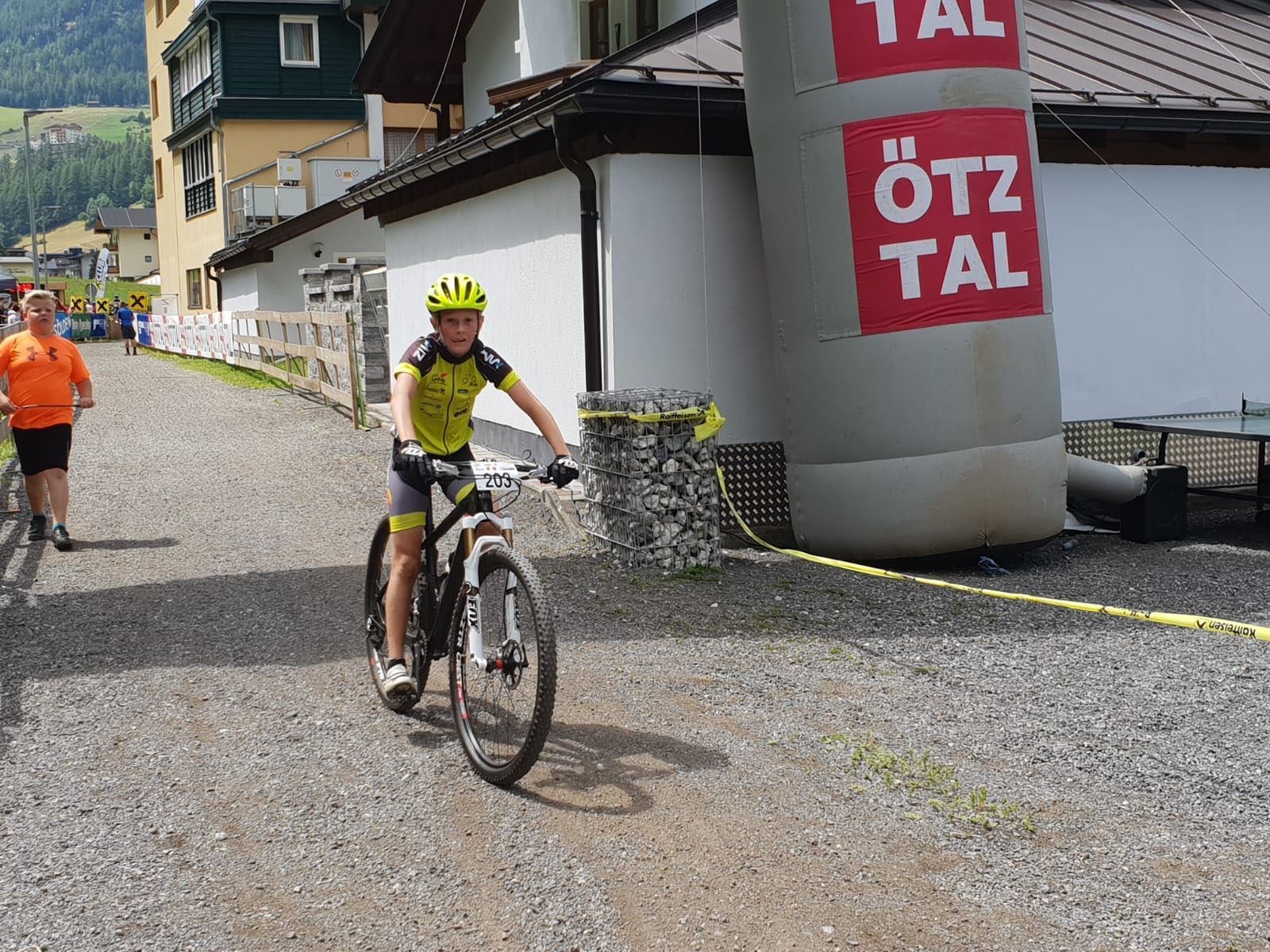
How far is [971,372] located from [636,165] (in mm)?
3078

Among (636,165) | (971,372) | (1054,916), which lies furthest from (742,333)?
(1054,916)

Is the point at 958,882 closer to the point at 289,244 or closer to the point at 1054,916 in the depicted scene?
the point at 1054,916

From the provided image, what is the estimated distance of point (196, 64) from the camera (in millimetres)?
44406

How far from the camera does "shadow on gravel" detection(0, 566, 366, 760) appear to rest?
7031mm

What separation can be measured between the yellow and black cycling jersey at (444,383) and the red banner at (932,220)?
4.01 m

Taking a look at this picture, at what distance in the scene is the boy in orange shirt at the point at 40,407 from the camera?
10.4 meters

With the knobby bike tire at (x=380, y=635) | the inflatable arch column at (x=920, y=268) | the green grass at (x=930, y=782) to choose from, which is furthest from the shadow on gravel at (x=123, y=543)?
→ the green grass at (x=930, y=782)

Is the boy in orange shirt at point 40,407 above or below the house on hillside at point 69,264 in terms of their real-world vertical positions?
below

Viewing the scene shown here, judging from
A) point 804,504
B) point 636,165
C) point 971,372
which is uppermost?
point 636,165

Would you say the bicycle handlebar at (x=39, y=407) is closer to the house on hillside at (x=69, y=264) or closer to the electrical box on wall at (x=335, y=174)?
the electrical box on wall at (x=335, y=174)

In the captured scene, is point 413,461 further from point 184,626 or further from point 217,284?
point 217,284

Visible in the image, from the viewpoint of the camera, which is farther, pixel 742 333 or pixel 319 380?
pixel 319 380

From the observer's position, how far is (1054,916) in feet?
13.3

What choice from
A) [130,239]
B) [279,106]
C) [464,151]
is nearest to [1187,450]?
[464,151]
